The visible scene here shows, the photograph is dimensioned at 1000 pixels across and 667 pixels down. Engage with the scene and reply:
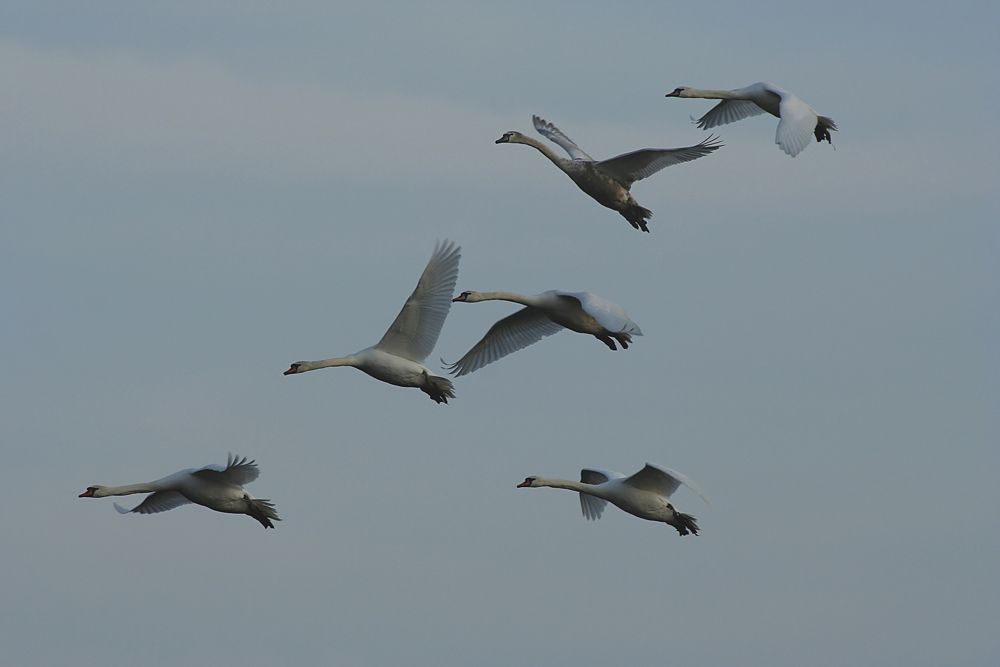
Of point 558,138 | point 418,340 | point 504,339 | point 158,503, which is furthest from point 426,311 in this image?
point 558,138

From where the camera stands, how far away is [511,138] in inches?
1069

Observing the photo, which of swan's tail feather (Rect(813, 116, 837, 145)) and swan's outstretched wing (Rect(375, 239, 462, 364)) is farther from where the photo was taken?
swan's tail feather (Rect(813, 116, 837, 145))

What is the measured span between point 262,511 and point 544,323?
645 centimetres

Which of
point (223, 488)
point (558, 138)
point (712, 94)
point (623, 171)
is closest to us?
point (223, 488)

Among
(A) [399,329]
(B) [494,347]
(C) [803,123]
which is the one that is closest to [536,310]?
(B) [494,347]

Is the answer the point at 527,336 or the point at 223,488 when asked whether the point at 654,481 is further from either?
the point at 223,488

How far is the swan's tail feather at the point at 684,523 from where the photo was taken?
23.5 metres

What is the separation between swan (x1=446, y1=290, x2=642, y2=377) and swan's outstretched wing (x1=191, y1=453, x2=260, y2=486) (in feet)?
15.9

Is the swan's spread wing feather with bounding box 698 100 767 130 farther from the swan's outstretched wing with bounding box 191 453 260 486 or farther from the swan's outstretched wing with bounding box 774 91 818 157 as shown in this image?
the swan's outstretched wing with bounding box 191 453 260 486

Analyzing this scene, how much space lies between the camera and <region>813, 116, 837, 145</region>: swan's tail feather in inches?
1014

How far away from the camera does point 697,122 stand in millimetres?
28469

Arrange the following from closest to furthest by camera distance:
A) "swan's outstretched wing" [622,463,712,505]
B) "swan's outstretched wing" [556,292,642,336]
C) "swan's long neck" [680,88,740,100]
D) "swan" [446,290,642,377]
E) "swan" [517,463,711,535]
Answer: "swan's outstretched wing" [556,292,642,336]
"swan" [446,290,642,377]
"swan's outstretched wing" [622,463,712,505]
"swan" [517,463,711,535]
"swan's long neck" [680,88,740,100]

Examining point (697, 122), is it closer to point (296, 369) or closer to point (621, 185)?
point (621, 185)

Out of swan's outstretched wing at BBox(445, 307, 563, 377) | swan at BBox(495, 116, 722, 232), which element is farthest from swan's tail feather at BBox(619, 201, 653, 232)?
swan's outstretched wing at BBox(445, 307, 563, 377)
